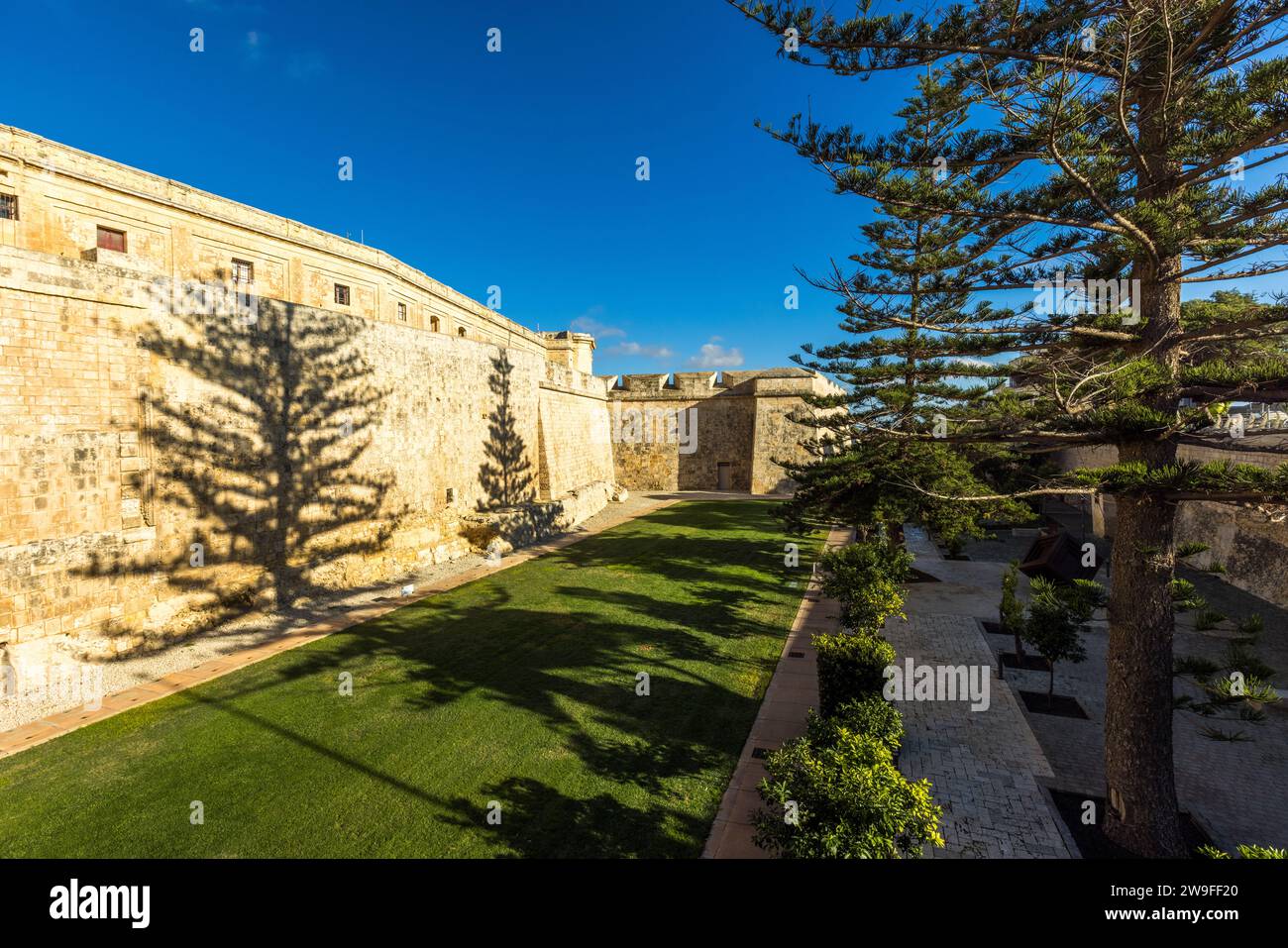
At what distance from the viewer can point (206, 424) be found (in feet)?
32.8

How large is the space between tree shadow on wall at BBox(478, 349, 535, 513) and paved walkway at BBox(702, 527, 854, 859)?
11.7 metres

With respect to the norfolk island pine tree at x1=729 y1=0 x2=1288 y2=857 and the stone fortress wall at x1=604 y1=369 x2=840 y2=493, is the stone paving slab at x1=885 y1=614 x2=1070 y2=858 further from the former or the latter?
the stone fortress wall at x1=604 y1=369 x2=840 y2=493

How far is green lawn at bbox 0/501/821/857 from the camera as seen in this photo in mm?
4777

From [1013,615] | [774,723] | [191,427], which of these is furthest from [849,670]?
[191,427]

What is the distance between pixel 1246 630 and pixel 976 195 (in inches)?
179

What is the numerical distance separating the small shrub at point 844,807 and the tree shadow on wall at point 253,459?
10389 mm

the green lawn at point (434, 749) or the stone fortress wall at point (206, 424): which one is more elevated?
the stone fortress wall at point (206, 424)

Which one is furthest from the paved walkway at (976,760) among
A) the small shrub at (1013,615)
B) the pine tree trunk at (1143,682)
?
the pine tree trunk at (1143,682)

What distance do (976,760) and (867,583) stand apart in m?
2.84

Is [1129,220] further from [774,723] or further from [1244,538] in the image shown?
[1244,538]

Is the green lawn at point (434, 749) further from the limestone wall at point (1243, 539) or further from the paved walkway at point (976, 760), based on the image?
the limestone wall at point (1243, 539)

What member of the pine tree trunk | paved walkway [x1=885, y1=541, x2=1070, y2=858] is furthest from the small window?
the pine tree trunk

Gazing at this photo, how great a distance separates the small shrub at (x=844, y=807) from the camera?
11.5 feet
